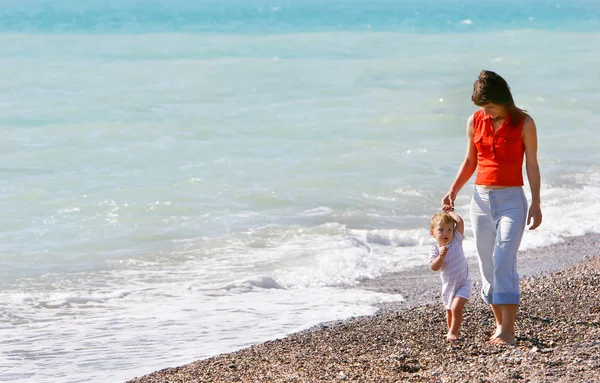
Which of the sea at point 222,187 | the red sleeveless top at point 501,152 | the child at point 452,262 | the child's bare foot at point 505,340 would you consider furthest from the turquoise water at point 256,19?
the child's bare foot at point 505,340

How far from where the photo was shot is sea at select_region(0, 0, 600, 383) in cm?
755

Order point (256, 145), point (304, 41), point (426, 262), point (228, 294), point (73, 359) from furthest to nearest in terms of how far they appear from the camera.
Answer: point (304, 41), point (256, 145), point (426, 262), point (228, 294), point (73, 359)

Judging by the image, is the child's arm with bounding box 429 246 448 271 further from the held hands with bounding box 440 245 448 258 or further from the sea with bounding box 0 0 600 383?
the sea with bounding box 0 0 600 383

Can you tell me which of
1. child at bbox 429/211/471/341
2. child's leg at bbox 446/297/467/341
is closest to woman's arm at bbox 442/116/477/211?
child at bbox 429/211/471/341

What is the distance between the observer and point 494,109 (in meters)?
5.10

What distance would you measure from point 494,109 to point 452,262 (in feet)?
3.43

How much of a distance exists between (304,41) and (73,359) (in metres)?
38.8

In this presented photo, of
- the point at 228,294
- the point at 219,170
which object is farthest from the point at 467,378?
the point at 219,170

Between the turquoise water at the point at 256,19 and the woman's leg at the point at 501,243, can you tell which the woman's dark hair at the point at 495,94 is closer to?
the woman's leg at the point at 501,243

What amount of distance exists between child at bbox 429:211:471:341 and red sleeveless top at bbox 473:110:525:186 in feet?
1.40

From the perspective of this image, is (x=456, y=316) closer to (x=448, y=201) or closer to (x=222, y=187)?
(x=448, y=201)

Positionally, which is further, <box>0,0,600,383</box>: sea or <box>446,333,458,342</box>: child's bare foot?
<box>0,0,600,383</box>: sea

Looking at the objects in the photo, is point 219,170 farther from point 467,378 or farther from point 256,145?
point 467,378

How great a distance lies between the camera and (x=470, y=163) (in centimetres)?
538
